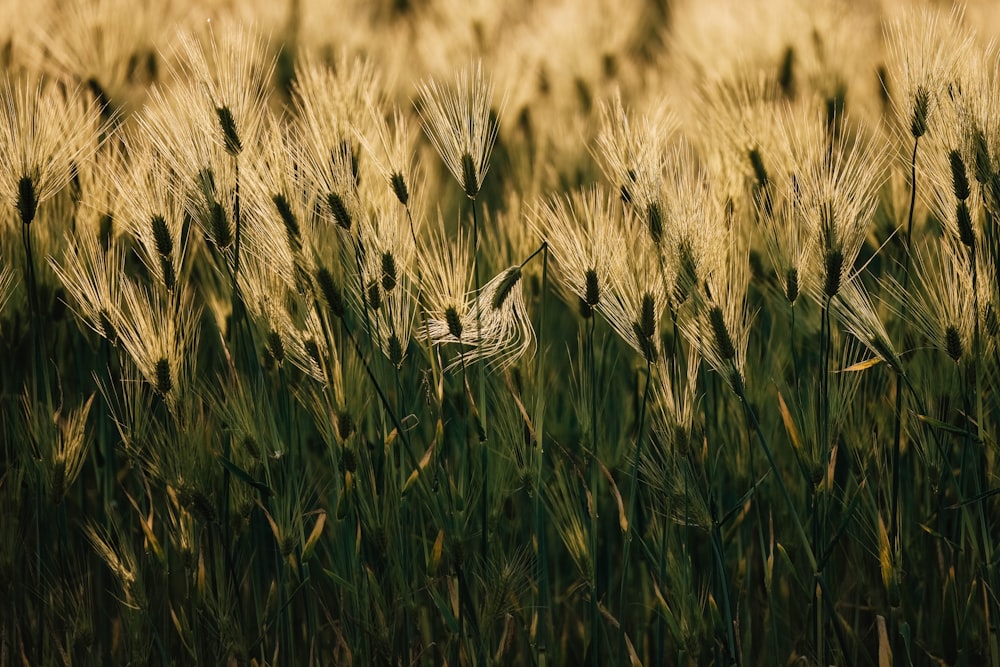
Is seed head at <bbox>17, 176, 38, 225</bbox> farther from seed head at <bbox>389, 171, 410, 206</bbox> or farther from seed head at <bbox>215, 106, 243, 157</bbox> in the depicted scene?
seed head at <bbox>389, 171, 410, 206</bbox>

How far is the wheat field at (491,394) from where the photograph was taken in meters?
1.08

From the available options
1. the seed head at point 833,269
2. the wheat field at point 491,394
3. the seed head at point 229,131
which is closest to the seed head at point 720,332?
the wheat field at point 491,394

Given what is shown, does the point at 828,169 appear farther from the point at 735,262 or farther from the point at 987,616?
the point at 987,616

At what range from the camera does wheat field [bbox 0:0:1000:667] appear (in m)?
1.08

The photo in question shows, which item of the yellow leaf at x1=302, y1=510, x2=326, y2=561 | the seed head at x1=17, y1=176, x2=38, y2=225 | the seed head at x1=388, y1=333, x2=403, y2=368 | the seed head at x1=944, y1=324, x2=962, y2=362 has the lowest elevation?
the yellow leaf at x1=302, y1=510, x2=326, y2=561

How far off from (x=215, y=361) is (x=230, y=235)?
0.41 meters

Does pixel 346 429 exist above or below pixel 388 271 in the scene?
below

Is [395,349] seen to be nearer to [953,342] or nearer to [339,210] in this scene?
[339,210]

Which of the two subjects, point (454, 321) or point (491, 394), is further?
point (491, 394)

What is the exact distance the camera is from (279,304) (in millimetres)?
1111

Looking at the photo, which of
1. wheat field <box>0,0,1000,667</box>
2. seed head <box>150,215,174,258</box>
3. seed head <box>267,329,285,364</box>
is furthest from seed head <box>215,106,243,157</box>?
seed head <box>267,329,285,364</box>

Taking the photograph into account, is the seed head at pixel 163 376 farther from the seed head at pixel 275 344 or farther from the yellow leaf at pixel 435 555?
the yellow leaf at pixel 435 555

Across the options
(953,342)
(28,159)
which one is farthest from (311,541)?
(953,342)

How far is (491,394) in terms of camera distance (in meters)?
1.22
